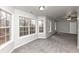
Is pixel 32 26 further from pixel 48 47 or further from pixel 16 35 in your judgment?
pixel 48 47

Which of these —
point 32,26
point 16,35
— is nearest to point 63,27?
point 32,26

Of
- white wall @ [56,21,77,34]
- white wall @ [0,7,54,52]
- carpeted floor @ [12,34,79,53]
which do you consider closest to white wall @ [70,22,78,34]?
white wall @ [56,21,77,34]

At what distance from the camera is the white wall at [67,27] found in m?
14.5

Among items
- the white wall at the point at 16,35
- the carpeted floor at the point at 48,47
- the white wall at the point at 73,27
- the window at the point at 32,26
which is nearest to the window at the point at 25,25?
the window at the point at 32,26

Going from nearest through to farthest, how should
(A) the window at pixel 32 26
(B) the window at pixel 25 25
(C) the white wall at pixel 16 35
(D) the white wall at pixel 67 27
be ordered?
(C) the white wall at pixel 16 35 → (B) the window at pixel 25 25 → (A) the window at pixel 32 26 → (D) the white wall at pixel 67 27

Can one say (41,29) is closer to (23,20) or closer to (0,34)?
(23,20)

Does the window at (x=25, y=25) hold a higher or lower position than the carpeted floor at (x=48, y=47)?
higher

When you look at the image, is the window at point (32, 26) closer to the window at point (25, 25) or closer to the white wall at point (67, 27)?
the window at point (25, 25)

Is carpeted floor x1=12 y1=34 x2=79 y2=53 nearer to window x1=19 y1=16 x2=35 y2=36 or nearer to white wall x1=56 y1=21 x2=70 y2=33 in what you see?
window x1=19 y1=16 x2=35 y2=36

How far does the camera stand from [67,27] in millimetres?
15562

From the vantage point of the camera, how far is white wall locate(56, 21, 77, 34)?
14528 mm
